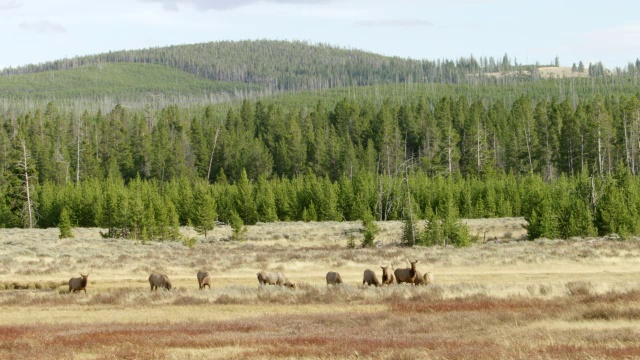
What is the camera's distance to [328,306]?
30625 mm

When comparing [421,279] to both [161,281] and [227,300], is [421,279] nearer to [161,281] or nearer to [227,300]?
[227,300]

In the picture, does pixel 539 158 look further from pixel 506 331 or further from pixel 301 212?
pixel 506 331

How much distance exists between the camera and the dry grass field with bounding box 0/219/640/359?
808 inches

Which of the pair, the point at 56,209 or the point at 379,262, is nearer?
the point at 379,262

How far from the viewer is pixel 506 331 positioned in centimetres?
2280

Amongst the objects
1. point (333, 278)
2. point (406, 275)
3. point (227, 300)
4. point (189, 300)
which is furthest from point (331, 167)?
point (227, 300)

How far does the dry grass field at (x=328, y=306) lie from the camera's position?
67.3 feet

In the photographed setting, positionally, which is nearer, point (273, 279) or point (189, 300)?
point (189, 300)

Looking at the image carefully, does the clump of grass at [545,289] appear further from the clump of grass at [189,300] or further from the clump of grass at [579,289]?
the clump of grass at [189,300]

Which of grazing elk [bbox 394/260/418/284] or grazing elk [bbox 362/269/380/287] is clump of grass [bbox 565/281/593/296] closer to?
grazing elk [bbox 394/260/418/284]

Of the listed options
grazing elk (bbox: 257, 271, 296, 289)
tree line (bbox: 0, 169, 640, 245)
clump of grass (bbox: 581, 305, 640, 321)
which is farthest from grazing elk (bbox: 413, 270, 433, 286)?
tree line (bbox: 0, 169, 640, 245)

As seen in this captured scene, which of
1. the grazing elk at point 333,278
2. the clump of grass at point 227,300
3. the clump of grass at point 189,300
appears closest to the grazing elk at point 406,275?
the grazing elk at point 333,278

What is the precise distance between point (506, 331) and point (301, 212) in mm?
74403

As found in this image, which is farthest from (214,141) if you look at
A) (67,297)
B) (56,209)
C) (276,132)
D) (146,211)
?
(67,297)
